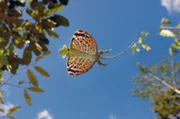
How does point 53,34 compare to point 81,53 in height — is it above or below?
above

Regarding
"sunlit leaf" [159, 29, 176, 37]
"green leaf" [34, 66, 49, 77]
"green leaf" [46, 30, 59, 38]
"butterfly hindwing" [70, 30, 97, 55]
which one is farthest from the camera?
"green leaf" [34, 66, 49, 77]

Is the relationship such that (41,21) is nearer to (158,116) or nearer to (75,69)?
(75,69)

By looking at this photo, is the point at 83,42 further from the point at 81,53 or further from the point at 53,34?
the point at 53,34

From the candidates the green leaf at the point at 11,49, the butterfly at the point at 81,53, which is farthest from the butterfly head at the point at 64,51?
the green leaf at the point at 11,49

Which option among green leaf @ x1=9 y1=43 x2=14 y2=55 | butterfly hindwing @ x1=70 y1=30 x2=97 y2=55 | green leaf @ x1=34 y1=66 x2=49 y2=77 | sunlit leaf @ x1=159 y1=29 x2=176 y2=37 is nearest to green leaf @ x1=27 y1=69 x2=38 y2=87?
green leaf @ x1=34 y1=66 x2=49 y2=77

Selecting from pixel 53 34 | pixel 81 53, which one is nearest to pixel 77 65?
pixel 81 53

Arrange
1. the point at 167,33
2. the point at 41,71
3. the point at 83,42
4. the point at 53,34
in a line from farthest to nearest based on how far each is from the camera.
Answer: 1. the point at 41,71
2. the point at 53,34
3. the point at 83,42
4. the point at 167,33

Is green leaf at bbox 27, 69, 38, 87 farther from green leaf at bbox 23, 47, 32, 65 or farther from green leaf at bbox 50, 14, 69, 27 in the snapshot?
green leaf at bbox 50, 14, 69, 27

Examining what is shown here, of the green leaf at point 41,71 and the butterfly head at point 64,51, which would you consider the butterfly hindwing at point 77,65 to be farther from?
the green leaf at point 41,71
